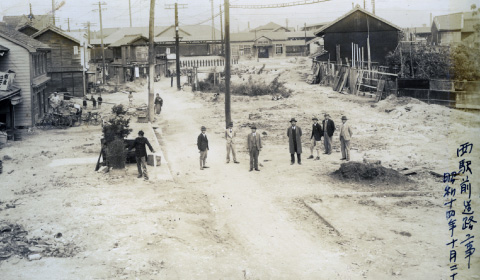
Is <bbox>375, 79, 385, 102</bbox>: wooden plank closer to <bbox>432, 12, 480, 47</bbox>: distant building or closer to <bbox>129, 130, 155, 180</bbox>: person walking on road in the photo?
<bbox>432, 12, 480, 47</bbox>: distant building

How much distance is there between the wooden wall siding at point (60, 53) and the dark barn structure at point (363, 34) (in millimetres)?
22629

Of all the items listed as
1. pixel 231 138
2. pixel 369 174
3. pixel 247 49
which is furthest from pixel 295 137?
pixel 247 49

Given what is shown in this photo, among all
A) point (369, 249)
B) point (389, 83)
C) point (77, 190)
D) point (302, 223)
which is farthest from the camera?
point (389, 83)

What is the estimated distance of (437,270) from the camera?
28.5 feet

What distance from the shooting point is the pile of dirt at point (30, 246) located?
9.15 metres

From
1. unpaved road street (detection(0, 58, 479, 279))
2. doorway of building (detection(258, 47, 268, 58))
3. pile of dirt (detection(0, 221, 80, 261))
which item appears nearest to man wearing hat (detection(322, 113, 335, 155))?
unpaved road street (detection(0, 58, 479, 279))

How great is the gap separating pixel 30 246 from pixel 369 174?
990 centimetres

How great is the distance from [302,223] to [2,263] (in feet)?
21.7

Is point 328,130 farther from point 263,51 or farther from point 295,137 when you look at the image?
point 263,51

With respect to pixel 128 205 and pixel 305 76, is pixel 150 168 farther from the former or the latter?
pixel 305 76

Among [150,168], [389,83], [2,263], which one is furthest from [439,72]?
[2,263]

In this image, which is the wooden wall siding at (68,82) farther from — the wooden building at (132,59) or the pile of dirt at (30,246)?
the pile of dirt at (30,246)

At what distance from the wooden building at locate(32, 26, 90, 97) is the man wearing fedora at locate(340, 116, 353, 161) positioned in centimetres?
2964

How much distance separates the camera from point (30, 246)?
949 cm
